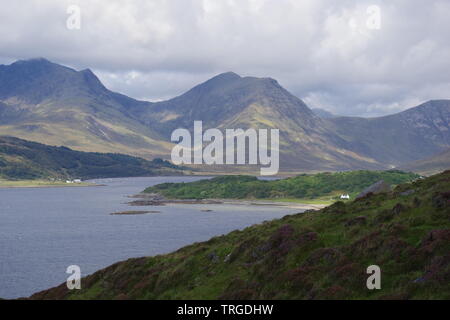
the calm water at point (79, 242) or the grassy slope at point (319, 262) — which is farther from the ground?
the grassy slope at point (319, 262)

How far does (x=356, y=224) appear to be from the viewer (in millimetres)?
44000

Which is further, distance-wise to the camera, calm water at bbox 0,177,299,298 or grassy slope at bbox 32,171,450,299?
calm water at bbox 0,177,299,298

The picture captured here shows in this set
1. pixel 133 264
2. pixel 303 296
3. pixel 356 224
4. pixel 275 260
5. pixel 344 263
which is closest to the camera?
pixel 303 296

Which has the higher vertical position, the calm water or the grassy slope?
the grassy slope

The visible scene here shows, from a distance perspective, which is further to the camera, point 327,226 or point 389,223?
point 327,226

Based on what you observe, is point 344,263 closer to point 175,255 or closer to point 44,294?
point 175,255

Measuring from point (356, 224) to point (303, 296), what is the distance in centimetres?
1300

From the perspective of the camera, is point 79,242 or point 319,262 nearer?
point 319,262

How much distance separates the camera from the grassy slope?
105 feet

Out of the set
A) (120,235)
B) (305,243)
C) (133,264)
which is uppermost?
(305,243)

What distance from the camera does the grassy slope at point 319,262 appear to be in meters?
32.1

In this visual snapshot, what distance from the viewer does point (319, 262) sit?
121ft
